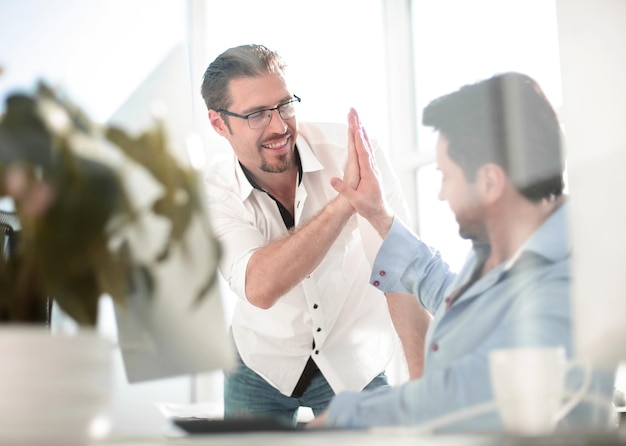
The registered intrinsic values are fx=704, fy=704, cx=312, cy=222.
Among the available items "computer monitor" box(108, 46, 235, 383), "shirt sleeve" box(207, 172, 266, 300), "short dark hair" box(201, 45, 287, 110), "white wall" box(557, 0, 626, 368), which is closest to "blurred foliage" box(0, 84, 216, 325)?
"computer monitor" box(108, 46, 235, 383)

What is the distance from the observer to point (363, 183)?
1.07m

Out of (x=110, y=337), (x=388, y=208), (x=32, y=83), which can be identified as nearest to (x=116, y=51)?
(x=32, y=83)

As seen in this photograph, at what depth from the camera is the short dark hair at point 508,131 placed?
2.77 feet

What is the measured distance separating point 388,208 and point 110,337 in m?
0.50

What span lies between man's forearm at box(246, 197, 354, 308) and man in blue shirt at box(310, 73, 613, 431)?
0.18 m

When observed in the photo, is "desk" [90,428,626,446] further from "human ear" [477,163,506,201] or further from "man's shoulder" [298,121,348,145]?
"man's shoulder" [298,121,348,145]

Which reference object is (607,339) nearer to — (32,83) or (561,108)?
(561,108)

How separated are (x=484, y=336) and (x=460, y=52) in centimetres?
43

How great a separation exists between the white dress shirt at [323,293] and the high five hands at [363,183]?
1 centimetres

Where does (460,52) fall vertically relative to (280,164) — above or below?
above

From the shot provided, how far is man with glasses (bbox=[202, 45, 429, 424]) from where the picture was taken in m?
0.97

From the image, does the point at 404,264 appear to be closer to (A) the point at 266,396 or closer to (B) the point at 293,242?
(B) the point at 293,242

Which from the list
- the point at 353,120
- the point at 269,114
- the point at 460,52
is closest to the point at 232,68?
the point at 269,114

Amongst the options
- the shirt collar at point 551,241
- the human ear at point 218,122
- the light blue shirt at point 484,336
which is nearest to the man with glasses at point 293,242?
the human ear at point 218,122
